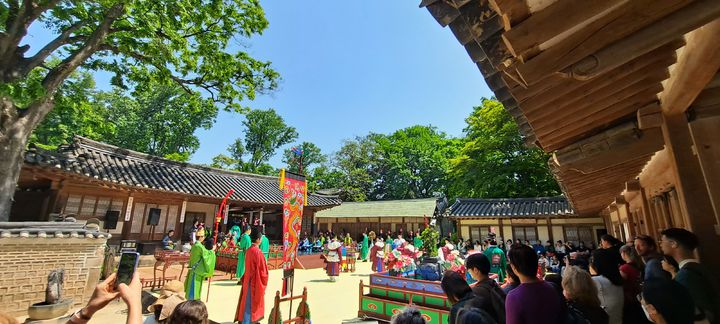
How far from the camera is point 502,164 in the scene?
1945 cm

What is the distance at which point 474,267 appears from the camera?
9.63ft

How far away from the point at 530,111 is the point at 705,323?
82.2 inches

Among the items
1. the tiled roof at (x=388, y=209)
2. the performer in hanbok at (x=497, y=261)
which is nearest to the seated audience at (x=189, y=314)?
the performer in hanbok at (x=497, y=261)

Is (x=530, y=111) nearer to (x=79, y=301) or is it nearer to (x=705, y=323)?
(x=705, y=323)

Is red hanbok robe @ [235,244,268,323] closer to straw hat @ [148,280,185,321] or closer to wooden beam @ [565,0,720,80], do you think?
straw hat @ [148,280,185,321]

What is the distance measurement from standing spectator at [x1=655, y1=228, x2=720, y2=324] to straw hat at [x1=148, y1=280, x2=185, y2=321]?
413 centimetres

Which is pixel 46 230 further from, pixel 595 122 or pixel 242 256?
pixel 595 122

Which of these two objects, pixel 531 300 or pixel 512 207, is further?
pixel 512 207

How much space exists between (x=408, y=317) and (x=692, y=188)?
3.31 m

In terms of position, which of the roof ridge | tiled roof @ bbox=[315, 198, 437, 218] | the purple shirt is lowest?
the purple shirt

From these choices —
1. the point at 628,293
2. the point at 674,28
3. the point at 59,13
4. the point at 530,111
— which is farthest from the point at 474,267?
the point at 59,13

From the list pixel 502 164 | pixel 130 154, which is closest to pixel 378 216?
pixel 502 164

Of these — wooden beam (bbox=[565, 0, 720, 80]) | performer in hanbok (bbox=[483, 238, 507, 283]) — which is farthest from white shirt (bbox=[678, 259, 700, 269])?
performer in hanbok (bbox=[483, 238, 507, 283])

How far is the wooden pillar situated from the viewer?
116 inches
